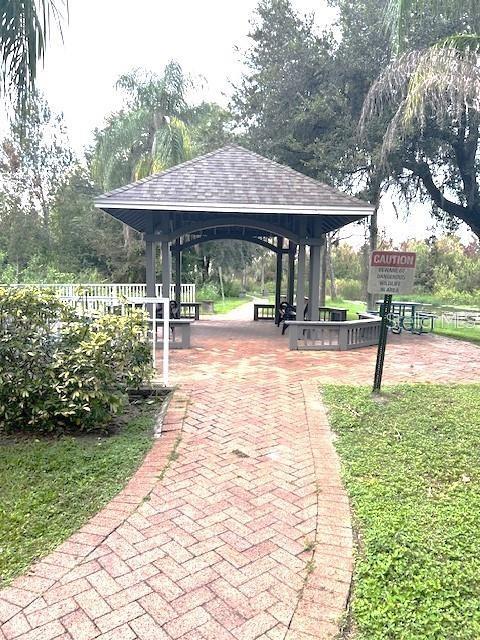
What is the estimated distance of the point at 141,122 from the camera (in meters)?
18.7

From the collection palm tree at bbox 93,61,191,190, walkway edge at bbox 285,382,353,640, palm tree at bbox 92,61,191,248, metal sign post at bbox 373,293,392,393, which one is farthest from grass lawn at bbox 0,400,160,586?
palm tree at bbox 93,61,191,190

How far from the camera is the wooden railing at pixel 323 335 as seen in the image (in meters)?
8.28

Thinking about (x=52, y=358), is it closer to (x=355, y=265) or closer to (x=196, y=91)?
(x=196, y=91)

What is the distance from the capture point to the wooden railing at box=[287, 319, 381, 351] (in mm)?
8281

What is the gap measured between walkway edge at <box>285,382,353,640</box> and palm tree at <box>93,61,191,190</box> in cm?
1679

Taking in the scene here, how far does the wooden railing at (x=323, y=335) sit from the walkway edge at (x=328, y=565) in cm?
481

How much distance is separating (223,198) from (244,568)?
719 cm

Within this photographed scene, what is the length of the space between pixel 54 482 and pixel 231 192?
6.79 meters

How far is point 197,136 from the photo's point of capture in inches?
789

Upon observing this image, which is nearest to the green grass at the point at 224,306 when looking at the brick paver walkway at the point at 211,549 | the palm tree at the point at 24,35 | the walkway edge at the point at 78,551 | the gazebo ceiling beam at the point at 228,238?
the gazebo ceiling beam at the point at 228,238

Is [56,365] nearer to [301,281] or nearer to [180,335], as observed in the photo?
[180,335]

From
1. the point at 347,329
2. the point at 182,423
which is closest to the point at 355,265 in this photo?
the point at 347,329

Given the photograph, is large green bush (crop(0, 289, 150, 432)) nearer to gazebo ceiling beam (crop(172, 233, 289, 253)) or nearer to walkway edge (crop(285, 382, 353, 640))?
walkway edge (crop(285, 382, 353, 640))

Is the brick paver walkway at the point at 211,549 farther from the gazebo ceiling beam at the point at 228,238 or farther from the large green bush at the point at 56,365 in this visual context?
the gazebo ceiling beam at the point at 228,238
